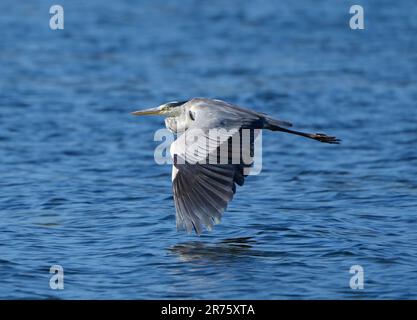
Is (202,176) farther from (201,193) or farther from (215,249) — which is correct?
(215,249)

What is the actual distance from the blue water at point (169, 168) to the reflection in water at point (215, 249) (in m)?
0.03

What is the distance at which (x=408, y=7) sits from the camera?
21.9 m

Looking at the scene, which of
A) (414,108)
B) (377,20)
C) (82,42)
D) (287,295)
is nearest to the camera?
(287,295)

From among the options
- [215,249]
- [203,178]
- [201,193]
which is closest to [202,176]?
[203,178]

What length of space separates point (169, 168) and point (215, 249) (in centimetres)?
351

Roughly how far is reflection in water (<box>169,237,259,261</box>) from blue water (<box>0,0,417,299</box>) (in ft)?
0.09

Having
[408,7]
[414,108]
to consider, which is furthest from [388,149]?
[408,7]

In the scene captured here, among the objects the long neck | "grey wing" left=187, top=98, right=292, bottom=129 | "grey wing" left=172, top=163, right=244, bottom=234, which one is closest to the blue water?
"grey wing" left=172, top=163, right=244, bottom=234

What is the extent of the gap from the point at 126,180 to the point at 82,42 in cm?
869

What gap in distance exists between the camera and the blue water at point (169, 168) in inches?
312

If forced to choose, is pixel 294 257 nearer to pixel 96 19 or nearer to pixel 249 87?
pixel 249 87

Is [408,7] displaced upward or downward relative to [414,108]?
upward

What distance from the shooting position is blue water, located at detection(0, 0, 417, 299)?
7.93 meters

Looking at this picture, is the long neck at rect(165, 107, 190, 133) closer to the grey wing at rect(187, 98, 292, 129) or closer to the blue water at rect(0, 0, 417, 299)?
the grey wing at rect(187, 98, 292, 129)
